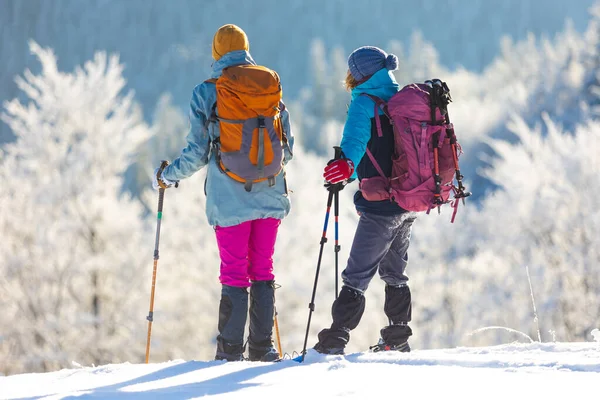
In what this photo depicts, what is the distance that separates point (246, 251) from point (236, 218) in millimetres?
268

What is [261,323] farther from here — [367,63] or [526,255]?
[526,255]

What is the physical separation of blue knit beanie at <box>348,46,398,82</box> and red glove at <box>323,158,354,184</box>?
2.59 ft

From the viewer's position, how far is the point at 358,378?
3.12 meters

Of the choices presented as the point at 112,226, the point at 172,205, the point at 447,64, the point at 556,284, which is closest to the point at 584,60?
the point at 556,284

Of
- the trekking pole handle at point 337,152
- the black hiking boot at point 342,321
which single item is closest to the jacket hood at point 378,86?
the trekking pole handle at point 337,152

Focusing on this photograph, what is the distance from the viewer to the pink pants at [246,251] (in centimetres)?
416

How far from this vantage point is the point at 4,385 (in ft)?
11.6

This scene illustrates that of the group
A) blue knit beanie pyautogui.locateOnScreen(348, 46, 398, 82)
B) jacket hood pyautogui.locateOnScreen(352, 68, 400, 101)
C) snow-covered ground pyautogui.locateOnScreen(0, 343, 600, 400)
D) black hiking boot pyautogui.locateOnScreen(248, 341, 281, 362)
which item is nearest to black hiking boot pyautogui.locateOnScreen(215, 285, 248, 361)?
black hiking boot pyautogui.locateOnScreen(248, 341, 281, 362)

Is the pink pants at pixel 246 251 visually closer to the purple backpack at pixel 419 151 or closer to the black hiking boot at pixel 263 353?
the black hiking boot at pixel 263 353

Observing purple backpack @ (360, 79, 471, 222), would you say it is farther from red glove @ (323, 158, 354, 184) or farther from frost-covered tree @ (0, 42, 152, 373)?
frost-covered tree @ (0, 42, 152, 373)

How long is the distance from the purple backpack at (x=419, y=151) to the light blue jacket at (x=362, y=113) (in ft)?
0.27

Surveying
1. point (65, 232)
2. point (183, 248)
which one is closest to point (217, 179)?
point (65, 232)

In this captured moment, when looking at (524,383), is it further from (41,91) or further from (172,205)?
(172,205)

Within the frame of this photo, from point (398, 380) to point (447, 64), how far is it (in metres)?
139
